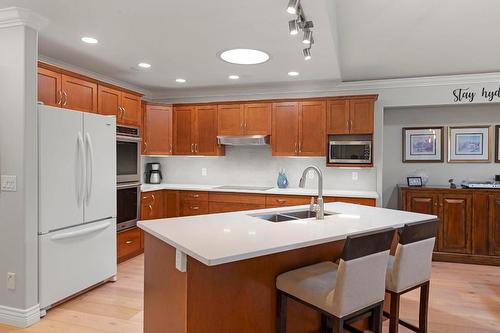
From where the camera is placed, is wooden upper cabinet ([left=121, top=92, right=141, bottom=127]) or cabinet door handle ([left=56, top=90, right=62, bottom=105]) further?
wooden upper cabinet ([left=121, top=92, right=141, bottom=127])

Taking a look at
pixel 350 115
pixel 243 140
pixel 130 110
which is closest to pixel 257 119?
pixel 243 140

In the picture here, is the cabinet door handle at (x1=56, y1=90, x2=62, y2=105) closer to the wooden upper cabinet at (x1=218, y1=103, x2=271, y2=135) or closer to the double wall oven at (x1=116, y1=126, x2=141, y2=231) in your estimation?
the double wall oven at (x1=116, y1=126, x2=141, y2=231)

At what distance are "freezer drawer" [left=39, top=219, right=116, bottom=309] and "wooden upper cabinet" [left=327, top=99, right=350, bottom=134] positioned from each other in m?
3.04

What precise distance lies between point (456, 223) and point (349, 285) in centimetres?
338

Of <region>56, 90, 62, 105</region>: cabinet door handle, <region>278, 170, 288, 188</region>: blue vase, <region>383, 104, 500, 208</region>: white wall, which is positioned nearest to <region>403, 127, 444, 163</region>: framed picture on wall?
<region>383, 104, 500, 208</region>: white wall

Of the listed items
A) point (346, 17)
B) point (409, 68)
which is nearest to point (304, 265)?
point (346, 17)

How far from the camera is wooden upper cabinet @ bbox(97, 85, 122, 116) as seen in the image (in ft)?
12.6

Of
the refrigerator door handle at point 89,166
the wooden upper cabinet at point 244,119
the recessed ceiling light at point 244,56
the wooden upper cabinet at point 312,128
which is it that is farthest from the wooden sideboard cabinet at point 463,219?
the refrigerator door handle at point 89,166

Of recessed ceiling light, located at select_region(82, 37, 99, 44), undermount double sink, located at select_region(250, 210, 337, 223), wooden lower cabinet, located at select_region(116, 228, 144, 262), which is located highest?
recessed ceiling light, located at select_region(82, 37, 99, 44)

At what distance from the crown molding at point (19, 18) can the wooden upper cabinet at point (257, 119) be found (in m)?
2.89

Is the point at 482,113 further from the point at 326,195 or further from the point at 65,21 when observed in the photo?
the point at 65,21

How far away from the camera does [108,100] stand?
13.0 ft

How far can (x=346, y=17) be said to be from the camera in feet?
9.17

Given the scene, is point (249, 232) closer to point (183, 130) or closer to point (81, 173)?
point (81, 173)
